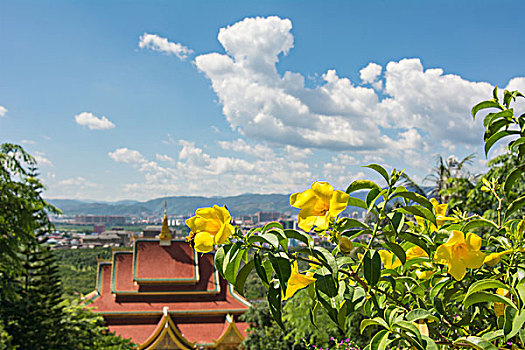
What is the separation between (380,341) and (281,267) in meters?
0.25

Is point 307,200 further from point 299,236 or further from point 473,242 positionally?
point 473,242

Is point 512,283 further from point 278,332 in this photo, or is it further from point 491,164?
point 278,332

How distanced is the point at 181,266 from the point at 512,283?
12.2 meters

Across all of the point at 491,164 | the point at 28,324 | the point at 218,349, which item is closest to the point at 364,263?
the point at 491,164

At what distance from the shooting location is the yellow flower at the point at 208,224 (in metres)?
0.72

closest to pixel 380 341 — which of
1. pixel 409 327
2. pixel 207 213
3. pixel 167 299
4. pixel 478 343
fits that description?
pixel 409 327

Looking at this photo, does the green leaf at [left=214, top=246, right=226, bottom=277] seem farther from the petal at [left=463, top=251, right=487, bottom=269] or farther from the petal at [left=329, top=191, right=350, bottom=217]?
the petal at [left=463, top=251, right=487, bottom=269]

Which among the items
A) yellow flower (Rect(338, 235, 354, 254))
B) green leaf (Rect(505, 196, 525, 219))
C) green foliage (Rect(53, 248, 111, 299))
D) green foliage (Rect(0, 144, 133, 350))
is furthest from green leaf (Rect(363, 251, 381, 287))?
green foliage (Rect(53, 248, 111, 299))

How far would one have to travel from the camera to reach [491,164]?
589 cm

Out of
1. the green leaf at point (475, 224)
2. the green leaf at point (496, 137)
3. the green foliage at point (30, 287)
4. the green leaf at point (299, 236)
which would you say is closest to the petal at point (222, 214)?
the green leaf at point (299, 236)

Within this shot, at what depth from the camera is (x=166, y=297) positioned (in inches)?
461

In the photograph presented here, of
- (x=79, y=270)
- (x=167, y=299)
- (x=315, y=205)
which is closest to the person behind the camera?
(x=315, y=205)

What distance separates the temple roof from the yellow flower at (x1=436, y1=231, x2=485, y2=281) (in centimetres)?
1029

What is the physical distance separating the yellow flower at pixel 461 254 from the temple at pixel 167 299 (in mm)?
10250
